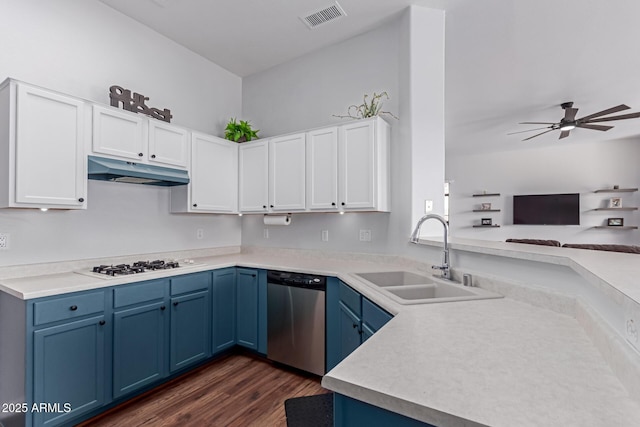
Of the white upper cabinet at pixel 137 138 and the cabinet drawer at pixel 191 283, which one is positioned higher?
the white upper cabinet at pixel 137 138

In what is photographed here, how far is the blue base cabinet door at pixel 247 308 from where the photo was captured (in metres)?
2.82

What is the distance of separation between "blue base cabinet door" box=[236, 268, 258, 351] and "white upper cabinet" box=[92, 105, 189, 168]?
1187 millimetres

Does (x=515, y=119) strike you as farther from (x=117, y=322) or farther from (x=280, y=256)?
(x=117, y=322)

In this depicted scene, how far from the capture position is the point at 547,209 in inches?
245

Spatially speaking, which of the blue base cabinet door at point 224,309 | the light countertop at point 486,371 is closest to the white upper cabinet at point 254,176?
the blue base cabinet door at point 224,309

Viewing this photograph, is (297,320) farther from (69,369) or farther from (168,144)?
(168,144)

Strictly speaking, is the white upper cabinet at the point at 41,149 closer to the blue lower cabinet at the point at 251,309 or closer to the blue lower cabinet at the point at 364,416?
the blue lower cabinet at the point at 251,309

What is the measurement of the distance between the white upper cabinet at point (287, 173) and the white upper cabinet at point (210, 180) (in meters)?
0.49

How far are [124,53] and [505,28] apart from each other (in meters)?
3.46

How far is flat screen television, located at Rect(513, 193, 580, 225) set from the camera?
6.06 metres

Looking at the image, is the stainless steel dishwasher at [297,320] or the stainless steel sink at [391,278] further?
the stainless steel dishwasher at [297,320]

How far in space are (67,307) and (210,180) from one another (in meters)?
1.59

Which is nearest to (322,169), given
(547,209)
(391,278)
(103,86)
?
(391,278)

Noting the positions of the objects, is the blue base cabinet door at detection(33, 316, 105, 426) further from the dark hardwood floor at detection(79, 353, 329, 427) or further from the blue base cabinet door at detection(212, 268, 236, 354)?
the blue base cabinet door at detection(212, 268, 236, 354)
